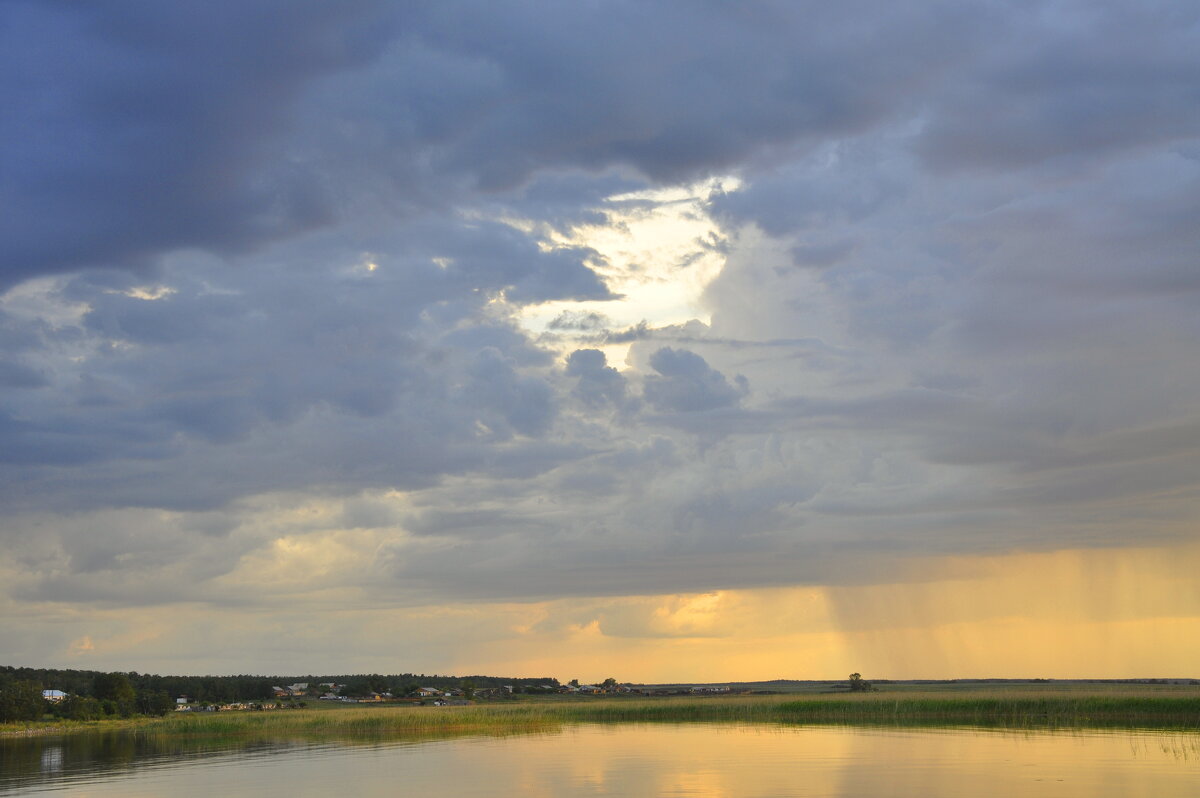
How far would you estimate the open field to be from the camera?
254 feet

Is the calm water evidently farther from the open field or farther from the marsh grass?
the open field

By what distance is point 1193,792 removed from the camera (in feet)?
116

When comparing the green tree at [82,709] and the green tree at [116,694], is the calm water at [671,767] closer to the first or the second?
the green tree at [82,709]

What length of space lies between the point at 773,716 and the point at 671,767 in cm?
5832

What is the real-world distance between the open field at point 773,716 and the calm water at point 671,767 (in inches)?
574

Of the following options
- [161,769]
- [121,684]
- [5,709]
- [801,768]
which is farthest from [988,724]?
[121,684]

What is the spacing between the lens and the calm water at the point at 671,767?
3941cm

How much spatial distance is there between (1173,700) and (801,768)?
148 ft

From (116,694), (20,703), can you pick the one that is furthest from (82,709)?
(116,694)

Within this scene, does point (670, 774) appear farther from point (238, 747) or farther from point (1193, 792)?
point (238, 747)

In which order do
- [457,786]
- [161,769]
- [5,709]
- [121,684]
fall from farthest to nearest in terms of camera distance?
1. [121,684]
2. [5,709]
3. [161,769]
4. [457,786]

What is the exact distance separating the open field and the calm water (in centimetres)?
1458

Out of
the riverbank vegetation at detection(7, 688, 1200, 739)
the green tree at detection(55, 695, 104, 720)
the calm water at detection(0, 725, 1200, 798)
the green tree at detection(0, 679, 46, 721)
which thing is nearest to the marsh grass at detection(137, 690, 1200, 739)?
the riverbank vegetation at detection(7, 688, 1200, 739)

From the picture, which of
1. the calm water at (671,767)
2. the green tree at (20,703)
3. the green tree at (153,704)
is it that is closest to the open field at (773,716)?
the green tree at (20,703)
